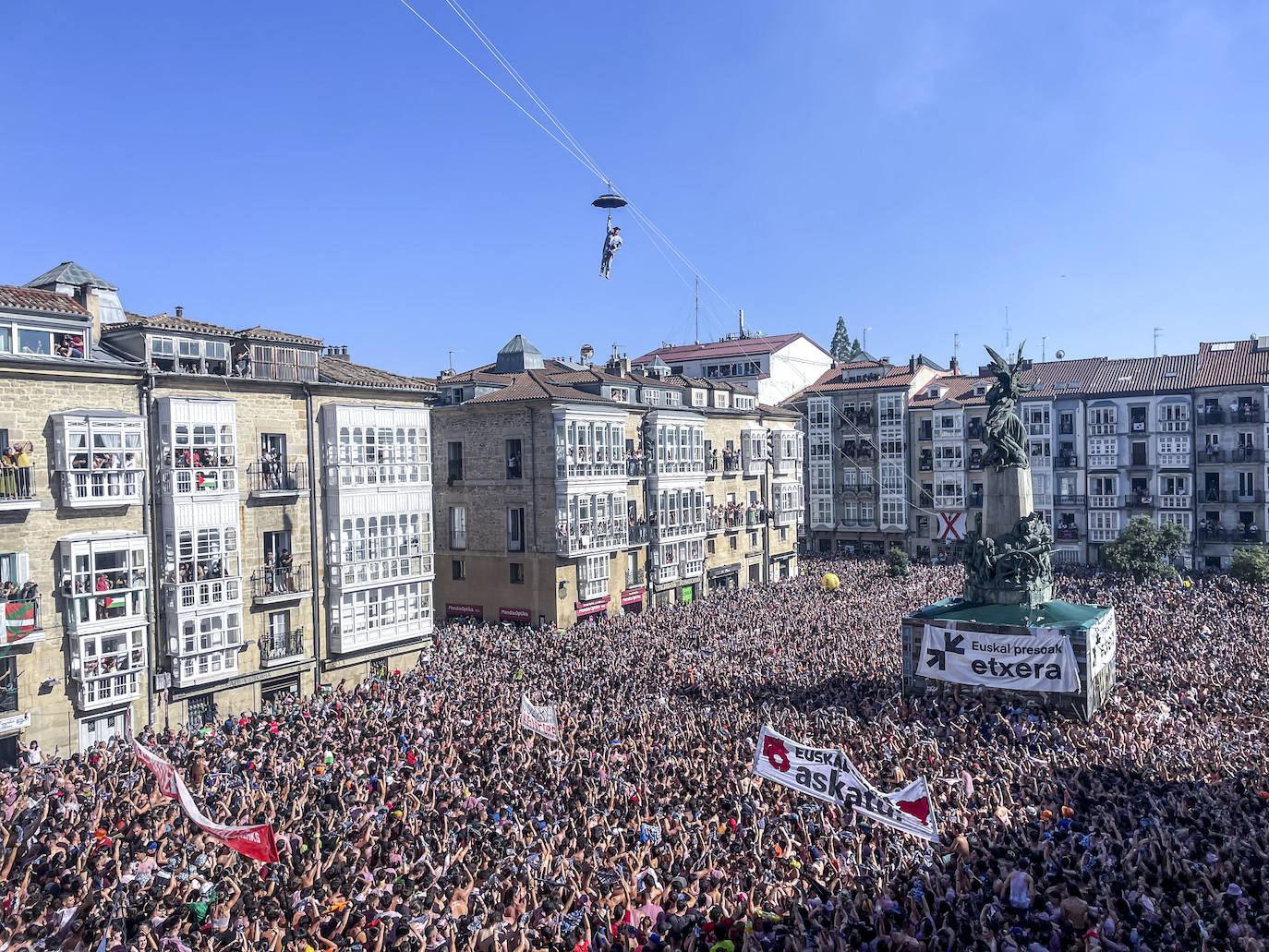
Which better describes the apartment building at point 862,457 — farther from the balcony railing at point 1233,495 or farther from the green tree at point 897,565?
the balcony railing at point 1233,495

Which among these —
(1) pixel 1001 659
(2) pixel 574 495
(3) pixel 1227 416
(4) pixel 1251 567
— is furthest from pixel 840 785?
(3) pixel 1227 416

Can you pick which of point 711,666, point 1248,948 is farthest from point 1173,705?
point 1248,948

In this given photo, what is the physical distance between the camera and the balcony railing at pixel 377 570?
31906mm

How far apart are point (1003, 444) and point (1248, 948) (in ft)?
65.7

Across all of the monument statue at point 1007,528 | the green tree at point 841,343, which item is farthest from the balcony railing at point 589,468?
the green tree at point 841,343

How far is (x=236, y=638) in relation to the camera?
28641 millimetres

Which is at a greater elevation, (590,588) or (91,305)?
(91,305)

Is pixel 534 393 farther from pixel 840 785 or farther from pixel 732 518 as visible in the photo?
pixel 840 785

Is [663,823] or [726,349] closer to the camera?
[663,823]

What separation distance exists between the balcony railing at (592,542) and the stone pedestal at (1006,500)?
60.0ft

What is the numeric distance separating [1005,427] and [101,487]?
86.6 ft

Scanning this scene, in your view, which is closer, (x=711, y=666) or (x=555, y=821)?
(x=555, y=821)

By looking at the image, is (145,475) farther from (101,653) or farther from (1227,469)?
(1227,469)

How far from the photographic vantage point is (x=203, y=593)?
2777 centimetres
